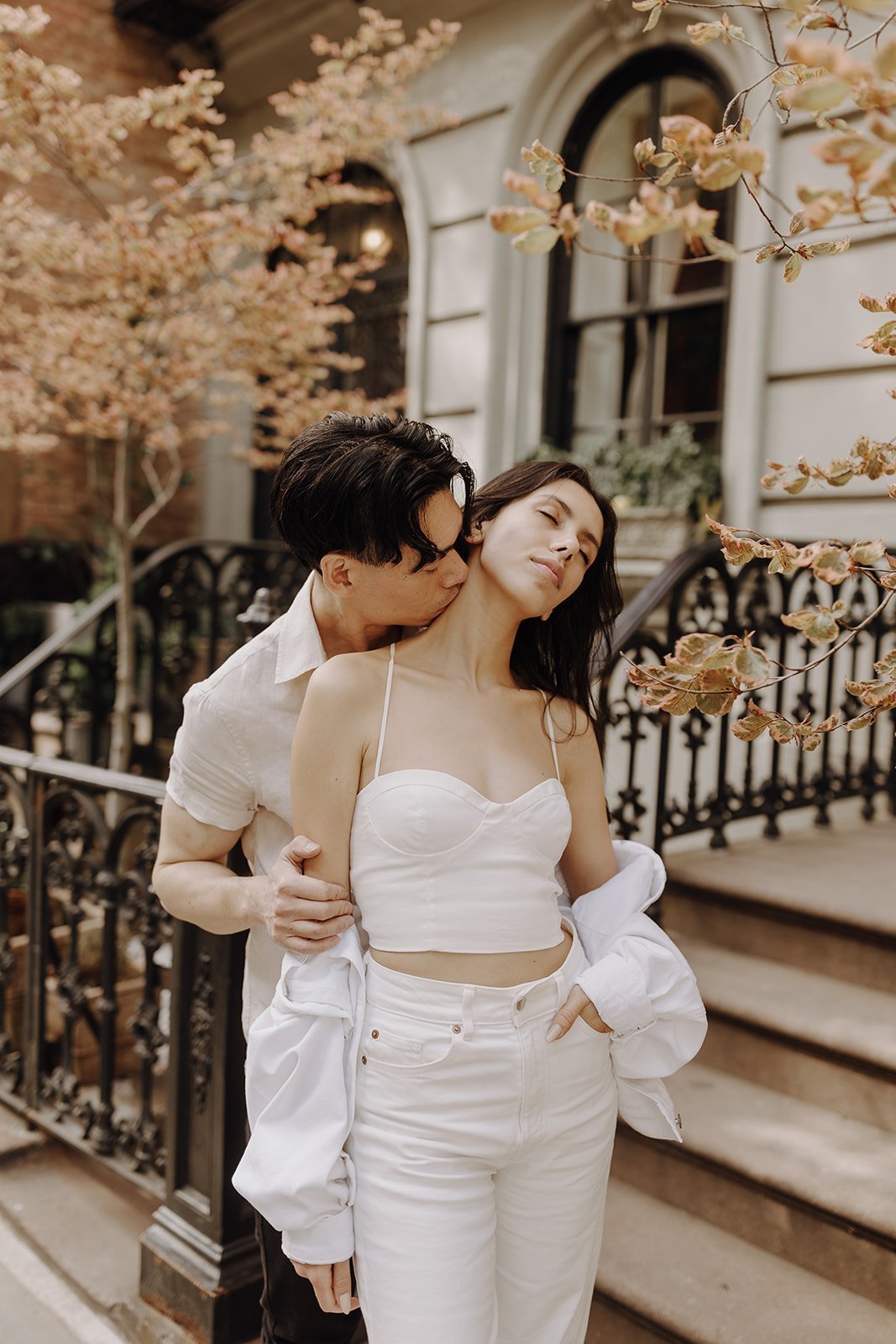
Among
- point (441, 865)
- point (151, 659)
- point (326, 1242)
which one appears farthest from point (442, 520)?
point (151, 659)

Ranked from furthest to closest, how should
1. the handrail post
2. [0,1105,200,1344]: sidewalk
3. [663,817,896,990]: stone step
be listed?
[663,817,896,990]: stone step, [0,1105,200,1344]: sidewalk, the handrail post

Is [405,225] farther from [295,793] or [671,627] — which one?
[295,793]

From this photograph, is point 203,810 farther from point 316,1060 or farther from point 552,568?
point 552,568

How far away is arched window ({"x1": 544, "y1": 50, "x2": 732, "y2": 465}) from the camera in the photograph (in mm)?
6125

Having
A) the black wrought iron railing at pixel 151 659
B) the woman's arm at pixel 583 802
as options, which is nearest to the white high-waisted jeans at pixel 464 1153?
the woman's arm at pixel 583 802

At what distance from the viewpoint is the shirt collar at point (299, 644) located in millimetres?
1887

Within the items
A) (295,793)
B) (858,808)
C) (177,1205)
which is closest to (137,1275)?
(177,1205)

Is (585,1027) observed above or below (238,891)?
below

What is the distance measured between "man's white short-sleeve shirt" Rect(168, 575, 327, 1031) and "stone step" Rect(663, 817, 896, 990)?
6.95 feet

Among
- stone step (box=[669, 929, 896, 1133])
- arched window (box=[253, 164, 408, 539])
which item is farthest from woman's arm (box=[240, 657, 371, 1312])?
arched window (box=[253, 164, 408, 539])

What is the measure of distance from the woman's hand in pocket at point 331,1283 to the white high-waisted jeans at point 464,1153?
0.08 ft

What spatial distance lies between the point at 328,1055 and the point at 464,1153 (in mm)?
248

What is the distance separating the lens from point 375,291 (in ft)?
26.2

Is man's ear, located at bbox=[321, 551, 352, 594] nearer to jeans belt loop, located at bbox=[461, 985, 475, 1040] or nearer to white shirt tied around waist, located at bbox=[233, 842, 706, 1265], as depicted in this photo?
white shirt tied around waist, located at bbox=[233, 842, 706, 1265]
